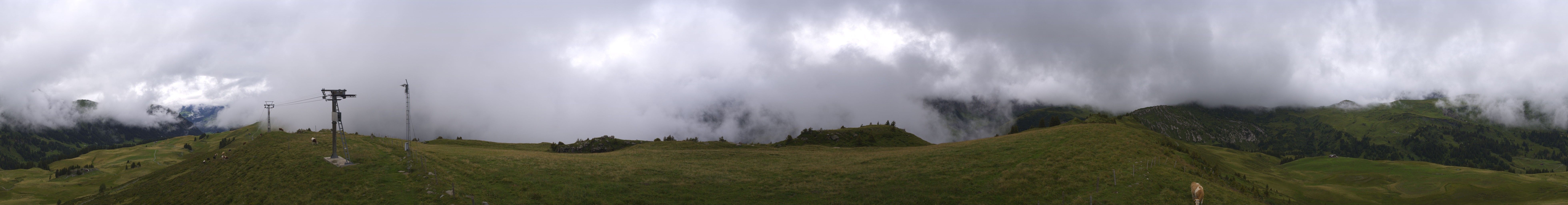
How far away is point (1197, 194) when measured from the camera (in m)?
25.9

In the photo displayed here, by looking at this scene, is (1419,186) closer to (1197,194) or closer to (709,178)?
(1197,194)

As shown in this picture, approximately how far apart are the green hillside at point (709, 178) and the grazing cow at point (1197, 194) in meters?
0.51

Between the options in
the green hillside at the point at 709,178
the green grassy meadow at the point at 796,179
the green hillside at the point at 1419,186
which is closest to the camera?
the green hillside at the point at 709,178

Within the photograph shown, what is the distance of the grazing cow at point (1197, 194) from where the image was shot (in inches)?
997

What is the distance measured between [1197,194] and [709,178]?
26448 millimetres

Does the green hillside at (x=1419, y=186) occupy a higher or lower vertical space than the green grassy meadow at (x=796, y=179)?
lower

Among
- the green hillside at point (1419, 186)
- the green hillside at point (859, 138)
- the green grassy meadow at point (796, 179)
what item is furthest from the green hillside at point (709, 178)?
the green hillside at point (859, 138)

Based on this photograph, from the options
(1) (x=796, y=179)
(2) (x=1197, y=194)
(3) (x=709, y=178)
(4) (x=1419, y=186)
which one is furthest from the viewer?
(4) (x=1419, y=186)

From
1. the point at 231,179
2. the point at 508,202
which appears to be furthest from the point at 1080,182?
the point at 231,179

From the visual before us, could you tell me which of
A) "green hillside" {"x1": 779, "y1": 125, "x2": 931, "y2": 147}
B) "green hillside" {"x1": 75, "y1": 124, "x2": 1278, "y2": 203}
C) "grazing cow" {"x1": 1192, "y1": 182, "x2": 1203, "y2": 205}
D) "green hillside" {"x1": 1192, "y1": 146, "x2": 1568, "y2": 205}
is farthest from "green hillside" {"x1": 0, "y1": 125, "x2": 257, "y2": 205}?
"green hillside" {"x1": 1192, "y1": 146, "x2": 1568, "y2": 205}

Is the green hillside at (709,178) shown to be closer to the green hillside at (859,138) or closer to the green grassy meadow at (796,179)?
the green grassy meadow at (796,179)

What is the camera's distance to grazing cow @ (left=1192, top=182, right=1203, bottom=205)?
25328 mm

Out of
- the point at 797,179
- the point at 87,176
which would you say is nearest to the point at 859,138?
the point at 797,179

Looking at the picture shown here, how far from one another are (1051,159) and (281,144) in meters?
59.2
